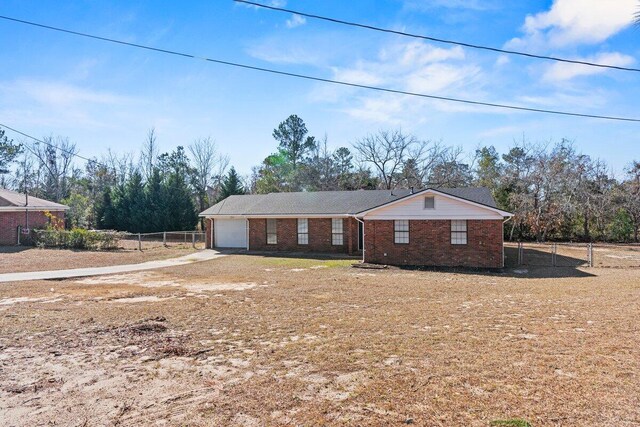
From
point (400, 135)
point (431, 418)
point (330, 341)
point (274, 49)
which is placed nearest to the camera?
point (431, 418)

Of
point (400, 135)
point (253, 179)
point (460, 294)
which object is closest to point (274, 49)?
point (460, 294)

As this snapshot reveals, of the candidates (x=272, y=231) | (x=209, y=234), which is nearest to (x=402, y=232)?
(x=272, y=231)

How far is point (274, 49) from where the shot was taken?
1262 cm

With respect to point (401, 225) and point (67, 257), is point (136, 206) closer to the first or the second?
point (67, 257)

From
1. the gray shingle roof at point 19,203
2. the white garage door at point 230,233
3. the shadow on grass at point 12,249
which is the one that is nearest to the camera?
the shadow on grass at point 12,249

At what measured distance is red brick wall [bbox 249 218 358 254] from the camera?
22.5 metres

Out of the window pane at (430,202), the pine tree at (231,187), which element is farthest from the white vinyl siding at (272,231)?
the pine tree at (231,187)

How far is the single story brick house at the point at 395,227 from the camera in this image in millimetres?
17688

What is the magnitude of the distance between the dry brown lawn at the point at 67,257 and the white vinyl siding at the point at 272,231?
4.66 m

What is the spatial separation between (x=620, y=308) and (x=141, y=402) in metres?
9.29

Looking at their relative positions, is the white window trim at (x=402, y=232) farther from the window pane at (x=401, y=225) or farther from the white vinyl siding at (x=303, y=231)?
the white vinyl siding at (x=303, y=231)

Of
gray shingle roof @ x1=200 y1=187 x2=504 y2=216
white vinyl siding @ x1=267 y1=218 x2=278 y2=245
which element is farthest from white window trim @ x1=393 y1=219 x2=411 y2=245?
white vinyl siding @ x1=267 y1=218 x2=278 y2=245

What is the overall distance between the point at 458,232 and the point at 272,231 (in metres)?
11.0

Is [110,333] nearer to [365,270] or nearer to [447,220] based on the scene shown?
[365,270]
